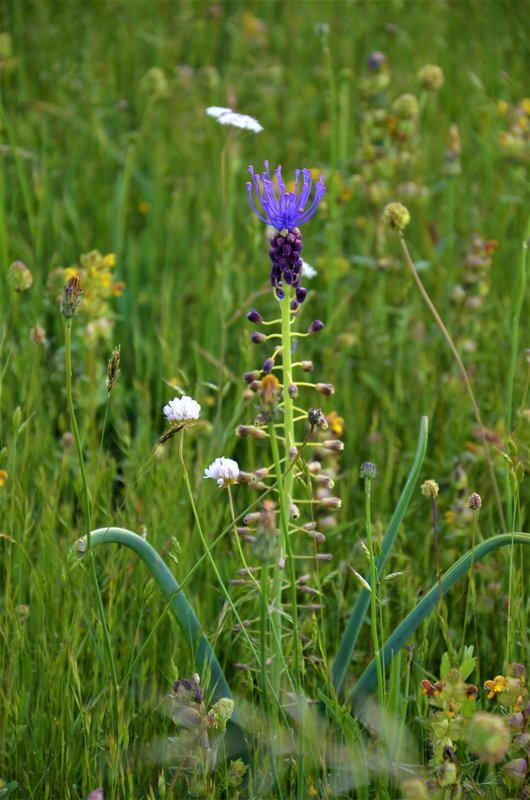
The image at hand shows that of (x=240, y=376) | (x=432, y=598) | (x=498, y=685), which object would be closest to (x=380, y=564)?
(x=432, y=598)

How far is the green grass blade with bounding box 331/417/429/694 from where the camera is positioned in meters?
1.43

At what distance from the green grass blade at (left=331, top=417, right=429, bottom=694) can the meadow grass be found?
0.01 meters

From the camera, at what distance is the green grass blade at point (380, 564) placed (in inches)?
56.2

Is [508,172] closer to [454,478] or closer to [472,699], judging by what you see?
[454,478]

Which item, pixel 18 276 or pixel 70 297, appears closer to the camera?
pixel 70 297

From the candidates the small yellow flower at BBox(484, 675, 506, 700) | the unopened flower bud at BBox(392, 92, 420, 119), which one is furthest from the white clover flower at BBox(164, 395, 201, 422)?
the unopened flower bud at BBox(392, 92, 420, 119)

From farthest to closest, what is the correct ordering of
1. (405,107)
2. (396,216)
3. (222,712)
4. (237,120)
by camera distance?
(405,107) < (237,120) < (396,216) < (222,712)

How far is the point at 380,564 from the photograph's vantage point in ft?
4.88

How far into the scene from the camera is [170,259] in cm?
298

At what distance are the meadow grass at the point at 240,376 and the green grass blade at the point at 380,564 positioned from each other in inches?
0.5

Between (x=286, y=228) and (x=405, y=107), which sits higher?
(x=405, y=107)

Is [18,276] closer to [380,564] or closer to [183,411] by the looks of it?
[183,411]

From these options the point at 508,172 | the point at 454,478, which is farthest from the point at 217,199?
the point at 454,478

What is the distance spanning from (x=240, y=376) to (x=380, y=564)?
0.99m
